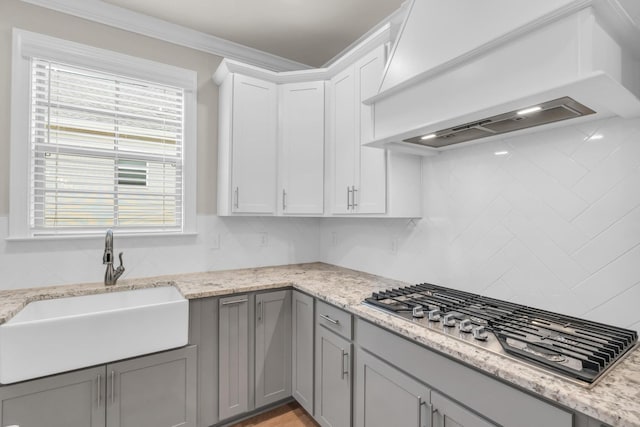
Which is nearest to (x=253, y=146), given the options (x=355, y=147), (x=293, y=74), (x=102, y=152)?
(x=293, y=74)

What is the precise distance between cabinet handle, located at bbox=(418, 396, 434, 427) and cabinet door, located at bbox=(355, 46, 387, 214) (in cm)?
108

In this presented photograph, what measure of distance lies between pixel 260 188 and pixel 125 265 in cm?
110

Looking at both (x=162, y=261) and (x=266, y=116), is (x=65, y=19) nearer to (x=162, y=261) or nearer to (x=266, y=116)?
(x=266, y=116)

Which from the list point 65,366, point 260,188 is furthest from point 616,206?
point 65,366

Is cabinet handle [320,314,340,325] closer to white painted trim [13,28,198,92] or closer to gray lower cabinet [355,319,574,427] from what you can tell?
gray lower cabinet [355,319,574,427]

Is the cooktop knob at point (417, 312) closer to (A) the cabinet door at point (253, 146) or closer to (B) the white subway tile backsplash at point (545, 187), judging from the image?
(B) the white subway tile backsplash at point (545, 187)

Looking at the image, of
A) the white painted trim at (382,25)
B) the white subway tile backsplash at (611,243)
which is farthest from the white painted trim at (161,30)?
the white subway tile backsplash at (611,243)

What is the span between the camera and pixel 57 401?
156 centimetres

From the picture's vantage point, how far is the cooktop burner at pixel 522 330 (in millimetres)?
1016

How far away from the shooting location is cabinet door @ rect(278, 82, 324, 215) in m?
2.55

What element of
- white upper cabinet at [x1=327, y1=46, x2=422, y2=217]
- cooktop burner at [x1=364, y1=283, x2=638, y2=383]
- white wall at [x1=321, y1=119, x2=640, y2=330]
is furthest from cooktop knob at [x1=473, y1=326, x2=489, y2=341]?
white upper cabinet at [x1=327, y1=46, x2=422, y2=217]

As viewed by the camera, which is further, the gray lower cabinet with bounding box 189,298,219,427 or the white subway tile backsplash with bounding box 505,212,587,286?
the gray lower cabinet with bounding box 189,298,219,427

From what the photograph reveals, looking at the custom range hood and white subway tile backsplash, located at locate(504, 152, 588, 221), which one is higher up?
the custom range hood

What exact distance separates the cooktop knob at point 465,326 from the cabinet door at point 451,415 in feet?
0.86
